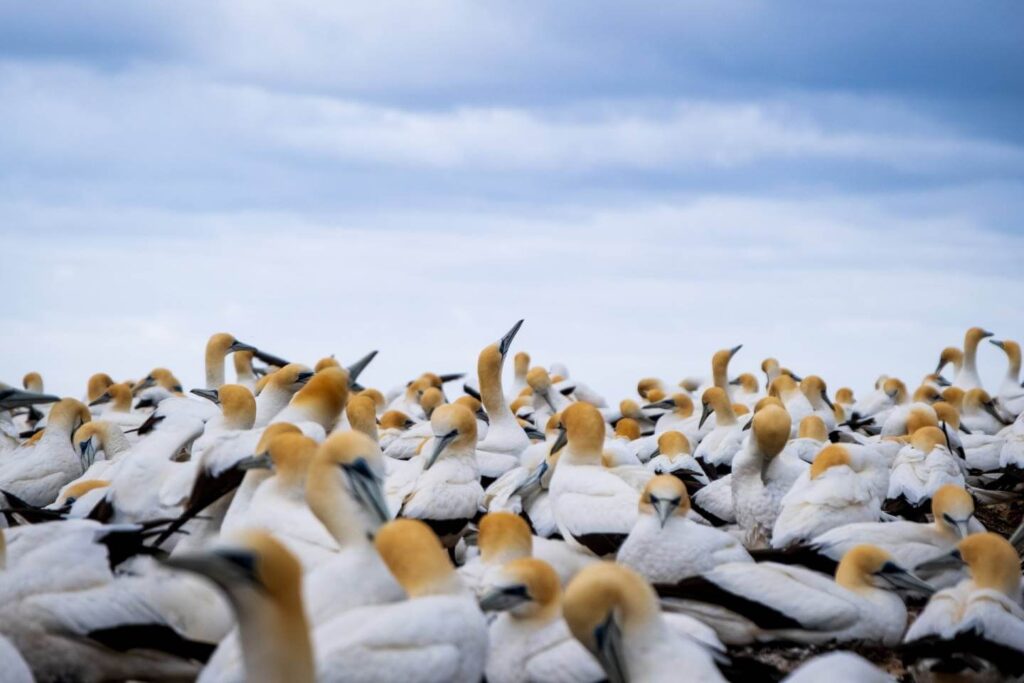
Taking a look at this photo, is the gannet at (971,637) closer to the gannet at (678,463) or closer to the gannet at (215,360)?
the gannet at (678,463)

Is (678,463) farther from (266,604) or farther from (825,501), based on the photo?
(266,604)

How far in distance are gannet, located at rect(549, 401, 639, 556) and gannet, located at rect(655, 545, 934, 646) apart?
0.98 metres

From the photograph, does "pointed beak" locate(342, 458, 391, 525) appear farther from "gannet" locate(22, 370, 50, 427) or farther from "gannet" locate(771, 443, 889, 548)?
"gannet" locate(22, 370, 50, 427)

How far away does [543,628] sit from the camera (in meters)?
5.22

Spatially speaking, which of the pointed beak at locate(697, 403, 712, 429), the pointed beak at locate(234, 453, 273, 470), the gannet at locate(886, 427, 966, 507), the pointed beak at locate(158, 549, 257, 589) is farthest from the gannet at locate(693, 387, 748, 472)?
the pointed beak at locate(158, 549, 257, 589)

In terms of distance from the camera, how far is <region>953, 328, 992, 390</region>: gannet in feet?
57.9

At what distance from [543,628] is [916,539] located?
8.73 ft

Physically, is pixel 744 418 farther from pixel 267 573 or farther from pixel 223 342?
pixel 267 573

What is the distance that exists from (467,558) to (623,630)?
2.89 meters

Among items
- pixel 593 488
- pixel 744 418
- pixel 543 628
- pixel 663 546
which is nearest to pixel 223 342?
pixel 744 418

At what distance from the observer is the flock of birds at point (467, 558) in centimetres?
443

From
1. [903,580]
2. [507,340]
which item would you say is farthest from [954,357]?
[903,580]

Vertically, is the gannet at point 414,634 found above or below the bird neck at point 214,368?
above

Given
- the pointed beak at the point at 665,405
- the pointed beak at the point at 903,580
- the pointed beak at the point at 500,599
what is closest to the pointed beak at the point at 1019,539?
the pointed beak at the point at 903,580
